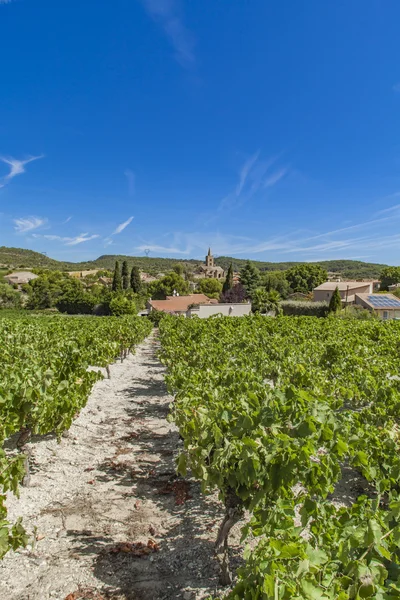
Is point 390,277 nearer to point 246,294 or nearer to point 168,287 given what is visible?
point 246,294

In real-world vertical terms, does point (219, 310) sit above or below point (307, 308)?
below

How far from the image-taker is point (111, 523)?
400 centimetres

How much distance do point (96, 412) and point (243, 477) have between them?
6238mm

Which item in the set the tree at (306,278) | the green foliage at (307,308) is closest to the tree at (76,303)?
the green foliage at (307,308)

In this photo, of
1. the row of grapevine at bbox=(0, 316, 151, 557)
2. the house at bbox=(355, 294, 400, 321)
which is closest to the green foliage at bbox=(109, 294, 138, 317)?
the house at bbox=(355, 294, 400, 321)

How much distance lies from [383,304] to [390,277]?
46.9m

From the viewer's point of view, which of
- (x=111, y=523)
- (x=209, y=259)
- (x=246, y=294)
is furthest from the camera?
(x=209, y=259)

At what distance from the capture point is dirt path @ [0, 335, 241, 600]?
308 centimetres

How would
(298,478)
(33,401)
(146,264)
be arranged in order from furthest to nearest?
(146,264) < (33,401) < (298,478)

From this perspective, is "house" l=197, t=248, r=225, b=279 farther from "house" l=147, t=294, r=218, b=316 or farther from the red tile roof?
"house" l=147, t=294, r=218, b=316

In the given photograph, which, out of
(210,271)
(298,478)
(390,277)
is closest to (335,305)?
(298,478)

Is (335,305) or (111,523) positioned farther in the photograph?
(335,305)

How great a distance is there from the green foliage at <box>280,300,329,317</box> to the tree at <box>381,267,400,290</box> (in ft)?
164

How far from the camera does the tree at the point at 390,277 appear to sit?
79.8m
